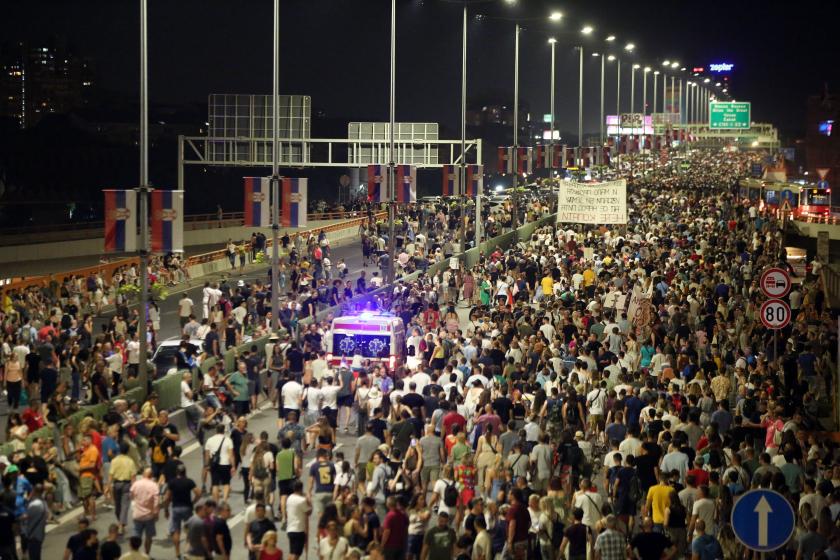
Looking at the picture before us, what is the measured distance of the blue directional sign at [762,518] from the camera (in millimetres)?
10023

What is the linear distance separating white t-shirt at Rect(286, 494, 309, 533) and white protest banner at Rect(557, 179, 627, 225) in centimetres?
2686

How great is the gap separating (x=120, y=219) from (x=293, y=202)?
8553mm

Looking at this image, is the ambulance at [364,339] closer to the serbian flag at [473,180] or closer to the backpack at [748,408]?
the backpack at [748,408]

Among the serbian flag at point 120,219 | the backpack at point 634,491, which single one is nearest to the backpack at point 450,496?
the backpack at point 634,491

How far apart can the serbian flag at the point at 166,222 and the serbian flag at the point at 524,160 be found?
3315 cm

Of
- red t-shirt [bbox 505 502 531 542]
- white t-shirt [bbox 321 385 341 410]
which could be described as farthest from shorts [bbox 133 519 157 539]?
white t-shirt [bbox 321 385 341 410]

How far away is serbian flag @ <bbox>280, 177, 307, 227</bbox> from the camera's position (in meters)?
31.3

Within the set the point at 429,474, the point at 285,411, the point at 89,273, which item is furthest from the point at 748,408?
the point at 89,273

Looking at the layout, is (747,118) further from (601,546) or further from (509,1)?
(601,546)

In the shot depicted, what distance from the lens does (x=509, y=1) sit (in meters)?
48.2

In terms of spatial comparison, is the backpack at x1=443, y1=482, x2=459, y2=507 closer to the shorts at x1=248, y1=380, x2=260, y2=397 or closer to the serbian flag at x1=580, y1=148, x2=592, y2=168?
the shorts at x1=248, y1=380, x2=260, y2=397

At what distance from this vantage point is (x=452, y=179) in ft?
155

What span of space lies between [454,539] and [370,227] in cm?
4079

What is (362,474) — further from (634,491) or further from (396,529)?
(634,491)
